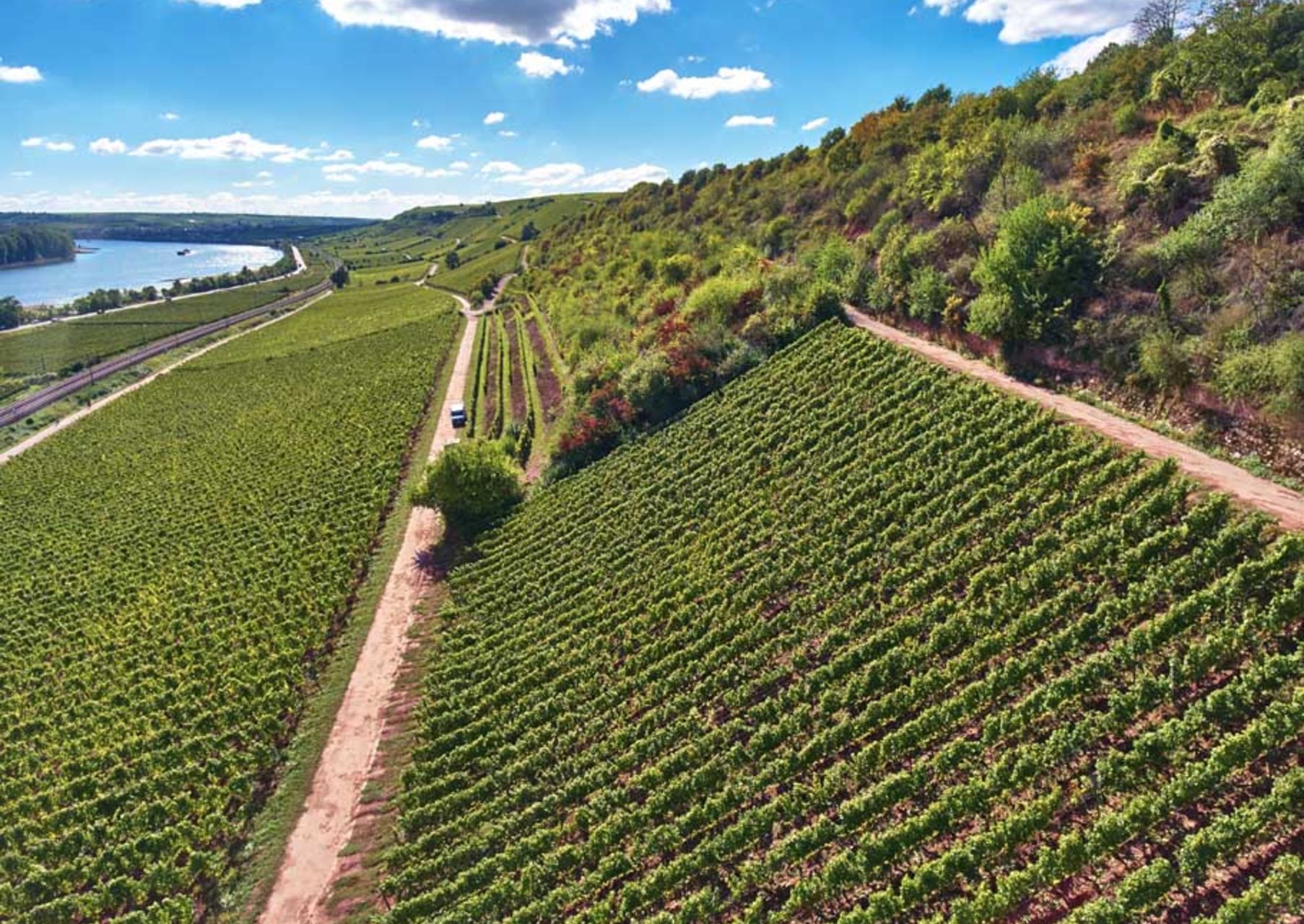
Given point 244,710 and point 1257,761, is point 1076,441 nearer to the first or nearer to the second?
point 1257,761

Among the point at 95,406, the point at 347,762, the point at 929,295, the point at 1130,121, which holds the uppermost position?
the point at 1130,121

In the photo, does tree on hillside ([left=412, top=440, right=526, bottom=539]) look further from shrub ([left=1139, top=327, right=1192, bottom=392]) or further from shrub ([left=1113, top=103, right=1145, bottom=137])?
shrub ([left=1113, top=103, right=1145, bottom=137])

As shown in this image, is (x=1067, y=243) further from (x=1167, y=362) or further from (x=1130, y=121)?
(x=1130, y=121)

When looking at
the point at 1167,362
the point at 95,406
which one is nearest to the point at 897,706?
the point at 1167,362

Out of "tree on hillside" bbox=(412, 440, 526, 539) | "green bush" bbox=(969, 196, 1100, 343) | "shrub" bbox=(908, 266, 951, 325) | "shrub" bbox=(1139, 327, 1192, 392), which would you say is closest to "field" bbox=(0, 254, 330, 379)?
"tree on hillside" bbox=(412, 440, 526, 539)

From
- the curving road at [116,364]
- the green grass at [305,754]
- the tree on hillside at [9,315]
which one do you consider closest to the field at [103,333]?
the curving road at [116,364]

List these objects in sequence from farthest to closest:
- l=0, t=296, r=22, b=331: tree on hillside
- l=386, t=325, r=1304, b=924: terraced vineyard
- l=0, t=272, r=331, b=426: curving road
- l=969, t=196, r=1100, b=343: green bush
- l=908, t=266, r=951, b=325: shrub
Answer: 1. l=0, t=296, r=22, b=331: tree on hillside
2. l=0, t=272, r=331, b=426: curving road
3. l=908, t=266, r=951, b=325: shrub
4. l=969, t=196, r=1100, b=343: green bush
5. l=386, t=325, r=1304, b=924: terraced vineyard

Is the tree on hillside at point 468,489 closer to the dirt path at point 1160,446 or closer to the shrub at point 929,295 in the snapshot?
the dirt path at point 1160,446
